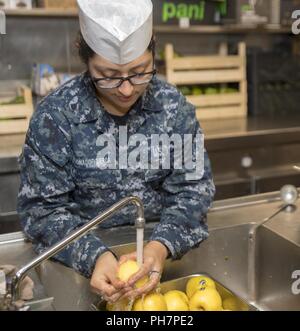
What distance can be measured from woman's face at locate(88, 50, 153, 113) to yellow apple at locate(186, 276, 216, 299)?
0.45 m

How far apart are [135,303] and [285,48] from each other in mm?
2464

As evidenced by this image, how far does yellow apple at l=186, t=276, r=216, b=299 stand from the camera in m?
1.05

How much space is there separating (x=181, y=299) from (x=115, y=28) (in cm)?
62

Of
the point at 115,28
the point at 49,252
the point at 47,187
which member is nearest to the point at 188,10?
the point at 115,28

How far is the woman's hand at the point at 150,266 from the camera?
916mm

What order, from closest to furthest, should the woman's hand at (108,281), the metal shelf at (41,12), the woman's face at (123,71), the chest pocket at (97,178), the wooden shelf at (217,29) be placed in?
the woman's hand at (108,281), the woman's face at (123,71), the chest pocket at (97,178), the metal shelf at (41,12), the wooden shelf at (217,29)

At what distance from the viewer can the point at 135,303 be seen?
96 cm

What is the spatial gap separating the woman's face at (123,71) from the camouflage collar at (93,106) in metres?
0.06

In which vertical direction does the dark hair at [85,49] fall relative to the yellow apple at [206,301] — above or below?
above

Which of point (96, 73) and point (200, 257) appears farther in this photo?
point (200, 257)

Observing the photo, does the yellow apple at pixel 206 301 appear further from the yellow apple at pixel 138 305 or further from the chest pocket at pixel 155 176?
the chest pocket at pixel 155 176

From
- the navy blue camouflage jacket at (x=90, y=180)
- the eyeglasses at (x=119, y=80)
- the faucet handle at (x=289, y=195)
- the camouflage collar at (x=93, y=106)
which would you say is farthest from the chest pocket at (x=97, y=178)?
the faucet handle at (x=289, y=195)
